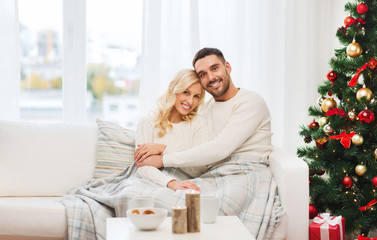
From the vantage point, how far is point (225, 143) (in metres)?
2.72

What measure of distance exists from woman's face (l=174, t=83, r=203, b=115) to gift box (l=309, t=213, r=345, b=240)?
91 cm

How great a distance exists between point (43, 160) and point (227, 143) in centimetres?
107

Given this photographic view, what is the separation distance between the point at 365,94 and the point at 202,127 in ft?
2.95

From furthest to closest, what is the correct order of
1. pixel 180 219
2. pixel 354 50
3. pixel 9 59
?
pixel 9 59 → pixel 354 50 → pixel 180 219

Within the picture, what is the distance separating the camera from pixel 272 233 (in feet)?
8.15

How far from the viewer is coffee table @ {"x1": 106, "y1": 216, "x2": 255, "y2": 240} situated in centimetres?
180

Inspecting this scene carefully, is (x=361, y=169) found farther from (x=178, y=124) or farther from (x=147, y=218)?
(x=147, y=218)

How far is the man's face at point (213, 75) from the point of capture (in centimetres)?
287

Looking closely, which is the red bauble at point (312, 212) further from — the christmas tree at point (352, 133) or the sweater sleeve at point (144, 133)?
the sweater sleeve at point (144, 133)

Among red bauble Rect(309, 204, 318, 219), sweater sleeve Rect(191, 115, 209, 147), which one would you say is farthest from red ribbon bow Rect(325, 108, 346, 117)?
sweater sleeve Rect(191, 115, 209, 147)

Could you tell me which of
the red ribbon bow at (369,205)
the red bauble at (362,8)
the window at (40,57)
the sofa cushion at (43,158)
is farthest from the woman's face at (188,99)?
the window at (40,57)

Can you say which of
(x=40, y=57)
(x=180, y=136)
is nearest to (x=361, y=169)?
(x=180, y=136)

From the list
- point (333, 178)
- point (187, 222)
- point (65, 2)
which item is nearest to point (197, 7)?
point (65, 2)

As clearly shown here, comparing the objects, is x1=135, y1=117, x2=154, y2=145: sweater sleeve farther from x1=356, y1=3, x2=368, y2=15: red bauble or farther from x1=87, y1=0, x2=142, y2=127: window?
x1=356, y1=3, x2=368, y2=15: red bauble
